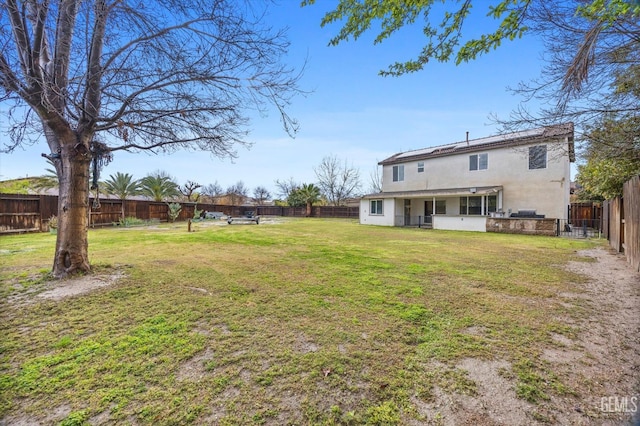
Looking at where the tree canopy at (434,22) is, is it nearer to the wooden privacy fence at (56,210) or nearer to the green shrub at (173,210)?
the wooden privacy fence at (56,210)

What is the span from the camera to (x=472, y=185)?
1856cm

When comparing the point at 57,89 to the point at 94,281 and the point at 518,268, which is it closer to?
the point at 94,281

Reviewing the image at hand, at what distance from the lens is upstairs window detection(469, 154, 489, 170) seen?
17.9 metres

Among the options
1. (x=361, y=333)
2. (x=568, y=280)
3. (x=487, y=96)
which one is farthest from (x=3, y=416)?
(x=487, y=96)

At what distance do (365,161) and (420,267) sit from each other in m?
40.0

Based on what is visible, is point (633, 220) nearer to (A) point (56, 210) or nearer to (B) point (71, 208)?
(B) point (71, 208)

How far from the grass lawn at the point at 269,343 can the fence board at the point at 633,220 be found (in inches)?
67.1

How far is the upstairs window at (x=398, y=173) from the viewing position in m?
22.3

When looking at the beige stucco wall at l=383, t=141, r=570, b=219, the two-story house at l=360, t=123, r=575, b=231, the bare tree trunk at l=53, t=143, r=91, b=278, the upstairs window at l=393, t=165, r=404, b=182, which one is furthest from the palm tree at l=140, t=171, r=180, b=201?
the beige stucco wall at l=383, t=141, r=570, b=219

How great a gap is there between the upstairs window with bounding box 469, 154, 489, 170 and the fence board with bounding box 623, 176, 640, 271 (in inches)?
487

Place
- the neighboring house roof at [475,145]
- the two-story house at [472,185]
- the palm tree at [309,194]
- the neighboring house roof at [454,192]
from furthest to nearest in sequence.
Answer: the palm tree at [309,194] < the neighboring house roof at [454,192] < the two-story house at [472,185] < the neighboring house roof at [475,145]

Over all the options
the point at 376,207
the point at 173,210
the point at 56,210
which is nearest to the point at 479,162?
the point at 376,207

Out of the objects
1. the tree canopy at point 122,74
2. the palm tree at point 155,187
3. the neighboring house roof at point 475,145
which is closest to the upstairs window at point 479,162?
the neighboring house roof at point 475,145

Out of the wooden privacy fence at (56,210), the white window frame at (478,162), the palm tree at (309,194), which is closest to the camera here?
the wooden privacy fence at (56,210)
